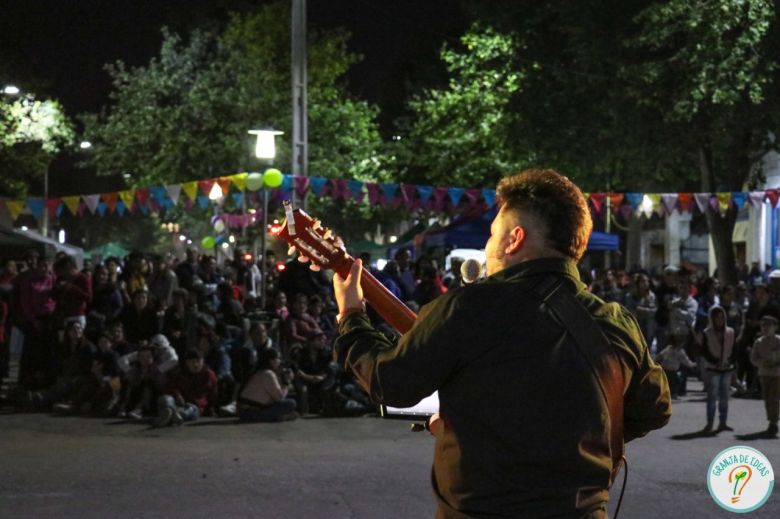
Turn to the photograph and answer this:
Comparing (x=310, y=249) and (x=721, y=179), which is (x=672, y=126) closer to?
(x=721, y=179)

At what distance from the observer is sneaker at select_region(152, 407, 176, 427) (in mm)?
14070

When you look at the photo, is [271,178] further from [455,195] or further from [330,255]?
[330,255]

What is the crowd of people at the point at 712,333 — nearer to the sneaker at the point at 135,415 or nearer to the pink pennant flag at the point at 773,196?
the pink pennant flag at the point at 773,196

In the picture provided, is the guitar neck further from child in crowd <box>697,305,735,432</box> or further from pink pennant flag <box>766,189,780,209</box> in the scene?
pink pennant flag <box>766,189,780,209</box>

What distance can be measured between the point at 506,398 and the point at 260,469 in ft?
26.4

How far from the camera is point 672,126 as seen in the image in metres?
26.3

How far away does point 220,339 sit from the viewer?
15.8 meters

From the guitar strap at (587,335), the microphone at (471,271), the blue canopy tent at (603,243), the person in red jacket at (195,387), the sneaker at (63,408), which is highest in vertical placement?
the blue canopy tent at (603,243)

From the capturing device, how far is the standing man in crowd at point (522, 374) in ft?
9.45

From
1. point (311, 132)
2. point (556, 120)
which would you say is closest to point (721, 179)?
point (556, 120)

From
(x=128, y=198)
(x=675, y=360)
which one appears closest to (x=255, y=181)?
(x=128, y=198)

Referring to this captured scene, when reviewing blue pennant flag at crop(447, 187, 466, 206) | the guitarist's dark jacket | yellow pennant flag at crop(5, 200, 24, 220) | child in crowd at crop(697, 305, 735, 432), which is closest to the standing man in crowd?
the guitarist's dark jacket

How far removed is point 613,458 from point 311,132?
37.4 meters

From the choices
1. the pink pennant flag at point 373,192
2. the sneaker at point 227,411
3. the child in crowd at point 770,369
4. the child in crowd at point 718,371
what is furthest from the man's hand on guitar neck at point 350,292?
the pink pennant flag at point 373,192
